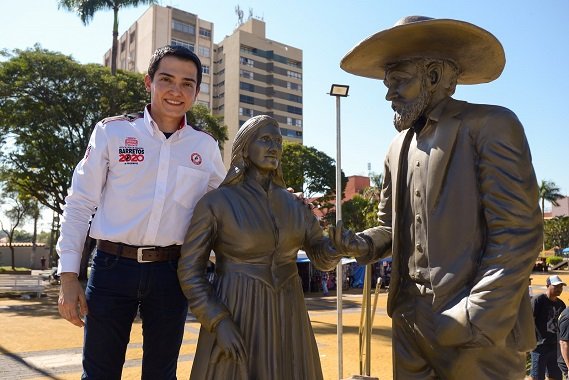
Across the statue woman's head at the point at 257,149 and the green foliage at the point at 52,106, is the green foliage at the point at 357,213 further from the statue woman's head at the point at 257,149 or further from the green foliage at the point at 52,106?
the statue woman's head at the point at 257,149

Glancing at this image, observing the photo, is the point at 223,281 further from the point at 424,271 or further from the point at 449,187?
the point at 449,187

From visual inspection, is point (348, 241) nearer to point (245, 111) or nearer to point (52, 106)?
point (52, 106)

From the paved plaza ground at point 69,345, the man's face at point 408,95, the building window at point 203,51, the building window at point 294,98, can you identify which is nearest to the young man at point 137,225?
the man's face at point 408,95

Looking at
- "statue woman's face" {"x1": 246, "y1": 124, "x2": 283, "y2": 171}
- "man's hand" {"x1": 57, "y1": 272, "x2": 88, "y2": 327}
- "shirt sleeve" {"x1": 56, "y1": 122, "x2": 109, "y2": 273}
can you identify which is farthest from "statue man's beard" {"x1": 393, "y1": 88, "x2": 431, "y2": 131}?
"man's hand" {"x1": 57, "y1": 272, "x2": 88, "y2": 327}

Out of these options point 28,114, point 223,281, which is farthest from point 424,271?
point 28,114

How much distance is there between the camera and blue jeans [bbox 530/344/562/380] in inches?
254

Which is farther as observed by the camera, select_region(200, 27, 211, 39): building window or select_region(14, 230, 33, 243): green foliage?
select_region(14, 230, 33, 243): green foliage

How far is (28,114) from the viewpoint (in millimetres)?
19062

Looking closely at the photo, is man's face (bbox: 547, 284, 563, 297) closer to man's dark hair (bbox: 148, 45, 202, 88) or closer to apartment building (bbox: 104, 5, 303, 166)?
man's dark hair (bbox: 148, 45, 202, 88)

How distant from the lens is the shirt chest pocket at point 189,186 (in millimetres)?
2758

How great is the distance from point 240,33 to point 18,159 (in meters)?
43.7

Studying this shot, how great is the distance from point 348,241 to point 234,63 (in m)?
60.6

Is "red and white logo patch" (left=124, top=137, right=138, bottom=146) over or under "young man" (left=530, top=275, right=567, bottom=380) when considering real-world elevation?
over

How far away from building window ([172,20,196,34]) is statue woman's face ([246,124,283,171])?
56242mm
